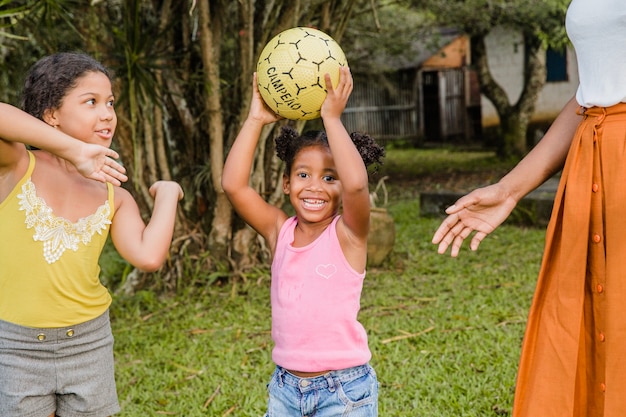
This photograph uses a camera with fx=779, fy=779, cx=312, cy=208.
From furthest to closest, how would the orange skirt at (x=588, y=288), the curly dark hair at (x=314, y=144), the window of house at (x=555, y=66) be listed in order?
the window of house at (x=555, y=66)
the curly dark hair at (x=314, y=144)
the orange skirt at (x=588, y=288)

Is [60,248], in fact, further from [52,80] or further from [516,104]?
[516,104]

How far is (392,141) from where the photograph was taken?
20.9 metres

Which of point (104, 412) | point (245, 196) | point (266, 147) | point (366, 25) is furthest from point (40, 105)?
point (366, 25)

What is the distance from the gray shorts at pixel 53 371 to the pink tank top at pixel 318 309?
0.60 metres

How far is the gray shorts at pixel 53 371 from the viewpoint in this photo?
2.44m

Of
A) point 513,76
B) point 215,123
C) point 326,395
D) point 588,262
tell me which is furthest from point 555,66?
point 326,395

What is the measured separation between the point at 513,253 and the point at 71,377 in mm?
5225

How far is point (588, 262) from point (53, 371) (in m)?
1.68

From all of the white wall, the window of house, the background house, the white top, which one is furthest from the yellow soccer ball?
the background house

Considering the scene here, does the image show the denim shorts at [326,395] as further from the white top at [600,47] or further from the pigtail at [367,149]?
the white top at [600,47]

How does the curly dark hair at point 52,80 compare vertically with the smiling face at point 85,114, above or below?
above

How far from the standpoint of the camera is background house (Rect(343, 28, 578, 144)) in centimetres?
1773

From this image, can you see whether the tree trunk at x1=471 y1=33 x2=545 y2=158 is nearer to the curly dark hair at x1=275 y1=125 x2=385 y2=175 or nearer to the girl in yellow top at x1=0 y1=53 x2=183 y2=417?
the curly dark hair at x1=275 y1=125 x2=385 y2=175

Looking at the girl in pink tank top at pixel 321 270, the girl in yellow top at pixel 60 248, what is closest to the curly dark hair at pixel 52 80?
the girl in yellow top at pixel 60 248
